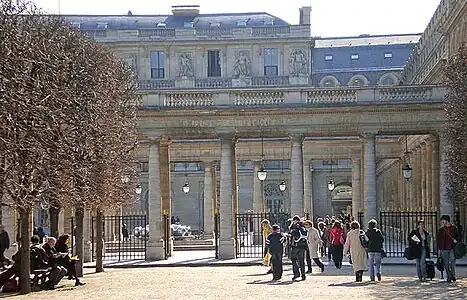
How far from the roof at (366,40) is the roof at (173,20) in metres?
6.99

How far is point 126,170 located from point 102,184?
16.2ft

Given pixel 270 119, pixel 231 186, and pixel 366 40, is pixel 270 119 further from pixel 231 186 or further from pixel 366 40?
pixel 366 40

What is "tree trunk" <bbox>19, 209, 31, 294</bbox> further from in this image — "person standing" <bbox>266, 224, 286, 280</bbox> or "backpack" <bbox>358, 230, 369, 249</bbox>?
"backpack" <bbox>358, 230, 369, 249</bbox>

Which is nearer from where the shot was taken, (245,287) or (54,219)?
(245,287)

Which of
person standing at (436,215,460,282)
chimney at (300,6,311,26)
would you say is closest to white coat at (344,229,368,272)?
person standing at (436,215,460,282)

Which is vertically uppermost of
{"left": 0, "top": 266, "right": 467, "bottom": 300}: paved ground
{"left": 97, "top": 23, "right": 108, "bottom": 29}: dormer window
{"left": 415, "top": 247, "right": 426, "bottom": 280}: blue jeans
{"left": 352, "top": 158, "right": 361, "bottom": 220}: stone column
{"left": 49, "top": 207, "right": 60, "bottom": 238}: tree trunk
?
{"left": 97, "top": 23, "right": 108, "bottom": 29}: dormer window

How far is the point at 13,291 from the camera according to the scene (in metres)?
26.3

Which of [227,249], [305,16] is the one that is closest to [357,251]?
[227,249]

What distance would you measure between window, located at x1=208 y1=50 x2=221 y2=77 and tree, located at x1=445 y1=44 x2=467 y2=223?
44.3 metres

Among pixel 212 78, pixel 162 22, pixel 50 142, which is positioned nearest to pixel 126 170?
pixel 50 142

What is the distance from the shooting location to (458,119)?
33.0 m

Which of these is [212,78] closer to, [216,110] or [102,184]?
[216,110]

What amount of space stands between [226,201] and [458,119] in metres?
13.3

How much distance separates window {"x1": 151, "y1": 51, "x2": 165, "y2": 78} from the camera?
79938 mm
